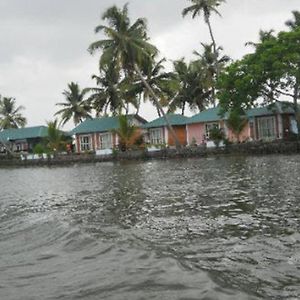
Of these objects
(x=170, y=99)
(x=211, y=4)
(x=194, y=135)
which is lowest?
(x=194, y=135)

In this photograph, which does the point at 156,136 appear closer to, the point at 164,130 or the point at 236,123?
the point at 164,130

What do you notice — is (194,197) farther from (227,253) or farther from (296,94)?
(296,94)

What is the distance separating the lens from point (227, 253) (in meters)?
6.33

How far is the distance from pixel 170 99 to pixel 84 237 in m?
45.8

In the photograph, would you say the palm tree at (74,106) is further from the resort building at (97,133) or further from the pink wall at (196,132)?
the pink wall at (196,132)

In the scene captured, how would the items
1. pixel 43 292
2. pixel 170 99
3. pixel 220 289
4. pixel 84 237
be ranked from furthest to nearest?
pixel 170 99 < pixel 84 237 < pixel 43 292 < pixel 220 289

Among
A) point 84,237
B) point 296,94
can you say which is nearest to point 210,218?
point 84,237

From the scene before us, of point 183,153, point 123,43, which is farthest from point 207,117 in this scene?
point 123,43

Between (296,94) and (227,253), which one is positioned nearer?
(227,253)

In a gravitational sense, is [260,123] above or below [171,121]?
below

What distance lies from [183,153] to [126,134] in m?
7.01

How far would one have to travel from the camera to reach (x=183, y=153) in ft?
127

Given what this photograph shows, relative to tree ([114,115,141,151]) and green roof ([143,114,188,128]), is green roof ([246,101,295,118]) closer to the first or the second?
green roof ([143,114,188,128])

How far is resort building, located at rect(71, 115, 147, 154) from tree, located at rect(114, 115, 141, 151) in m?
8.11
